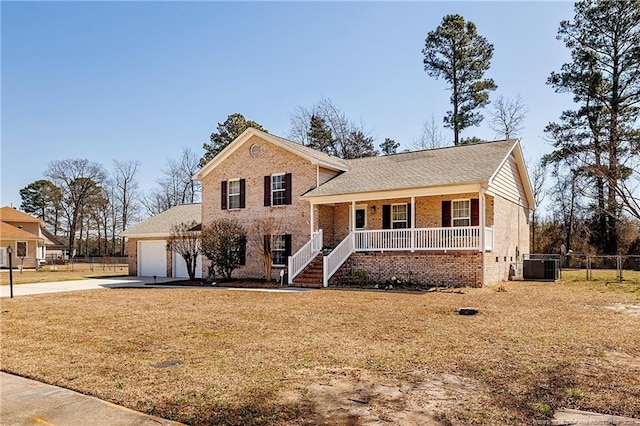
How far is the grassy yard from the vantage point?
4402 millimetres

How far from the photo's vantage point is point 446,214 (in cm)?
1836

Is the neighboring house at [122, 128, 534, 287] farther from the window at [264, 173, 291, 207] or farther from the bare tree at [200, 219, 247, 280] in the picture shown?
the bare tree at [200, 219, 247, 280]

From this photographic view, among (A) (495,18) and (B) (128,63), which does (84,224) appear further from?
(A) (495,18)

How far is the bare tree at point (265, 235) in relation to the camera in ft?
65.6

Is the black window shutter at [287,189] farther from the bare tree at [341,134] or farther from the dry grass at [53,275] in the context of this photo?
the bare tree at [341,134]

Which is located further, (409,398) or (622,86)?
(622,86)

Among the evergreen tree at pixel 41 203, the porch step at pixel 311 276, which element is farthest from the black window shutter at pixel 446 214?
the evergreen tree at pixel 41 203

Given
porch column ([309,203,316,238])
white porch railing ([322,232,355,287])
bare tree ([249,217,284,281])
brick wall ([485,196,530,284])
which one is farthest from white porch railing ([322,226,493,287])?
bare tree ([249,217,284,281])

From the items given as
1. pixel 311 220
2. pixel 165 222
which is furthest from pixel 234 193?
pixel 165 222

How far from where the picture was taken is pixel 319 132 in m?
39.6

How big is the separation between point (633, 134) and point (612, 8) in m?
9.55

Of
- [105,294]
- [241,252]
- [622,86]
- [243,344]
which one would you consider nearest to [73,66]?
[105,294]

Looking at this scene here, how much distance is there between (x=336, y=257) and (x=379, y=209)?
339cm

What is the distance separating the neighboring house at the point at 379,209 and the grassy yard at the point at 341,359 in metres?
4.84
